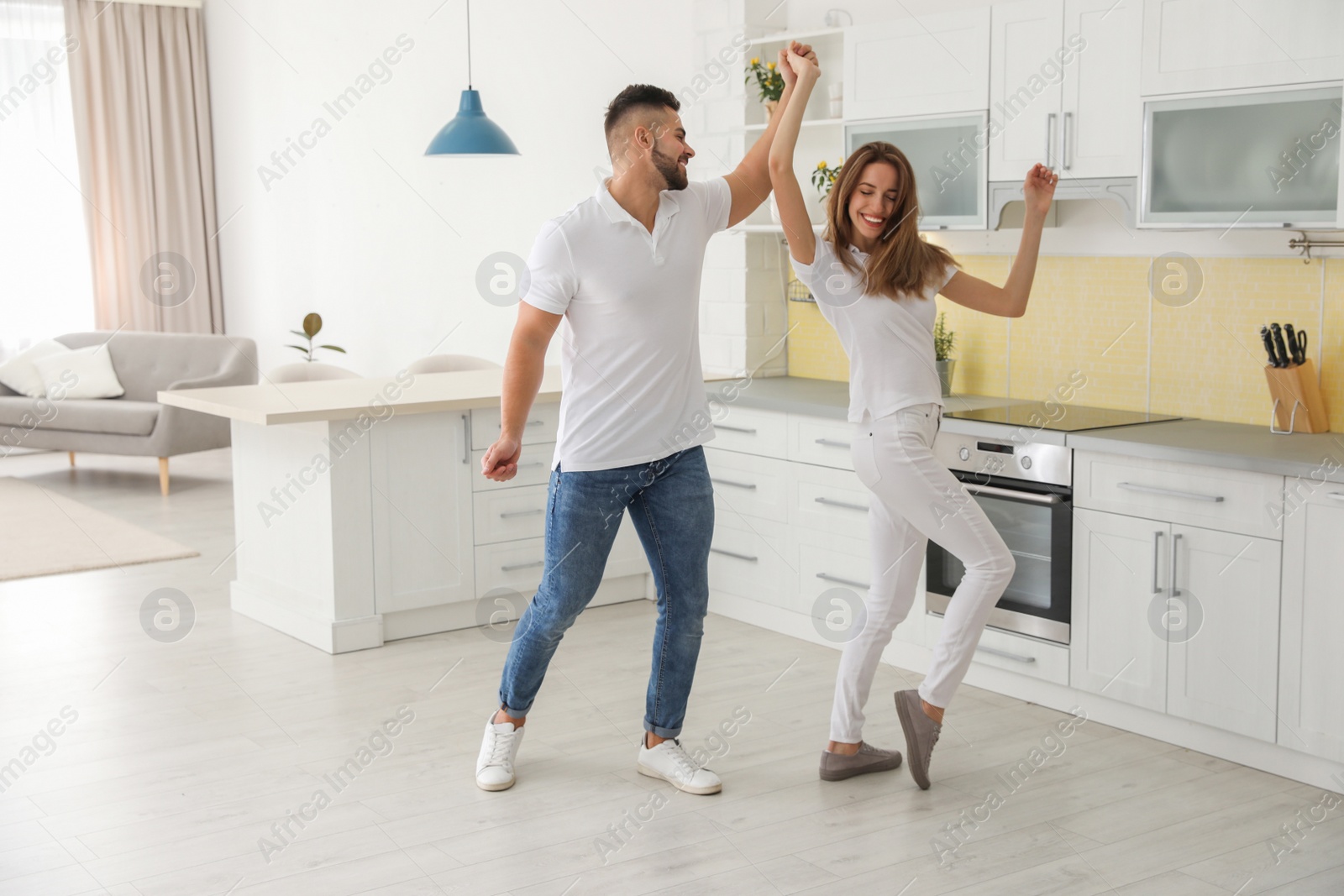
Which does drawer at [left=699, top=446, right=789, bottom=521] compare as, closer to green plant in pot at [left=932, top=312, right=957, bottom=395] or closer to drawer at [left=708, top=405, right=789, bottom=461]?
drawer at [left=708, top=405, right=789, bottom=461]

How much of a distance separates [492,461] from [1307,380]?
7.17 ft

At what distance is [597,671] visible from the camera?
414 centimetres

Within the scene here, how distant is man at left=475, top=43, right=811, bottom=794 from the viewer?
2.84 metres

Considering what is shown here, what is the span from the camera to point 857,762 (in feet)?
10.6

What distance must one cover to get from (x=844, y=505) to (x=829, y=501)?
0.06m

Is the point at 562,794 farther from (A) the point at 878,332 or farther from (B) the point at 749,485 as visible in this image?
(B) the point at 749,485

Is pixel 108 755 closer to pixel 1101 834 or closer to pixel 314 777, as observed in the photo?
pixel 314 777

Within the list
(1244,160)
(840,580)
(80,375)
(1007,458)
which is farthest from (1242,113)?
(80,375)

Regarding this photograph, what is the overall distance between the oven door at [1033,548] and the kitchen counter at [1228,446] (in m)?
0.20

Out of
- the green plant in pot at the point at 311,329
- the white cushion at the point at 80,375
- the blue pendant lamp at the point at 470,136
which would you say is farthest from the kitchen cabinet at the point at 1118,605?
the white cushion at the point at 80,375

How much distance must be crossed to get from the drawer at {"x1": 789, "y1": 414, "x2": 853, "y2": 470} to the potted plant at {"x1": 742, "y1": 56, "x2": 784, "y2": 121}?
115 centimetres

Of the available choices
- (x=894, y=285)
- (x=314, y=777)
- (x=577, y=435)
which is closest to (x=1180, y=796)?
(x=894, y=285)

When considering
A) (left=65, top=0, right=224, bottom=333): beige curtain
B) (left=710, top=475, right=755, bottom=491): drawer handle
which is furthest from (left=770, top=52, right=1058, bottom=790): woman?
(left=65, top=0, right=224, bottom=333): beige curtain

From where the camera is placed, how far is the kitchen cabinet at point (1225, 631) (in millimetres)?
3227
